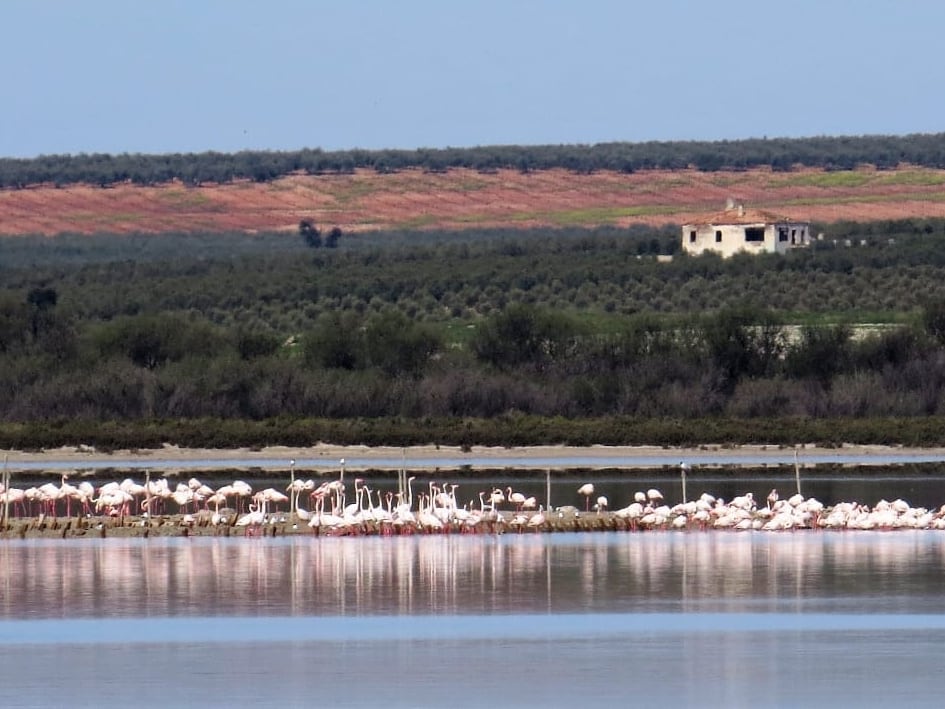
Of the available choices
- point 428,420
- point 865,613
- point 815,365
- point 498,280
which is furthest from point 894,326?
point 865,613

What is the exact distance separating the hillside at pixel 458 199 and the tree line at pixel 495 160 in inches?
49.0

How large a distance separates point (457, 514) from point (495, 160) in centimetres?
9623

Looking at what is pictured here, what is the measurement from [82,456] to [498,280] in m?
34.5

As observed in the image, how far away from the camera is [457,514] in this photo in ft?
96.3

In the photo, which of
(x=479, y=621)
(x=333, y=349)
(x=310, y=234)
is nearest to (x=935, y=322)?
(x=333, y=349)

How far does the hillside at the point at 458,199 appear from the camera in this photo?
361 ft

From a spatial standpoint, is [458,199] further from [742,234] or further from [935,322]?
[935,322]

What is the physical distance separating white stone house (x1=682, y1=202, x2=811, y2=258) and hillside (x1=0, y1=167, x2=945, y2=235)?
2109 cm

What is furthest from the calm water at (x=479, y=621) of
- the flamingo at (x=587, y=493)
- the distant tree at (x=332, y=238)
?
the distant tree at (x=332, y=238)

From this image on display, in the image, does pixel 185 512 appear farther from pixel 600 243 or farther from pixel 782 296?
pixel 600 243

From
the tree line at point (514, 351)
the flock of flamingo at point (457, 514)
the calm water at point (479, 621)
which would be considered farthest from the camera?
the tree line at point (514, 351)

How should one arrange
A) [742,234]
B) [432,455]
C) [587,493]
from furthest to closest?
[742,234]
[432,455]
[587,493]

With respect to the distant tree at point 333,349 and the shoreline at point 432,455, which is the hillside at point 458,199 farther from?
the shoreline at point 432,455

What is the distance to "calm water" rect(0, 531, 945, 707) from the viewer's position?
17.4 m
